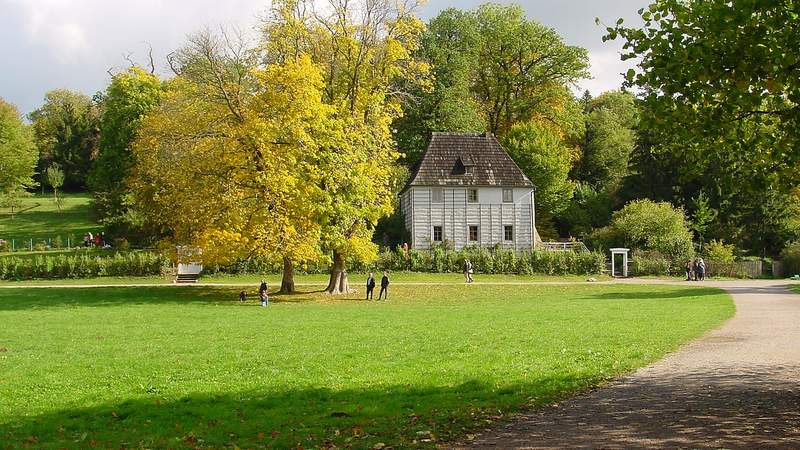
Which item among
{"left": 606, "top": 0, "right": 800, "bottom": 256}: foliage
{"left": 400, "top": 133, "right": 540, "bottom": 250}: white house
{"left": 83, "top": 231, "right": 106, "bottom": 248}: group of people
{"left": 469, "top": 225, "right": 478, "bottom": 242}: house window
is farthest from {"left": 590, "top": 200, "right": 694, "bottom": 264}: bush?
Result: {"left": 606, "top": 0, "right": 800, "bottom": 256}: foliage

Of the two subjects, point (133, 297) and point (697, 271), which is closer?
point (133, 297)

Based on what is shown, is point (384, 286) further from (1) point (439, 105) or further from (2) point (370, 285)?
(1) point (439, 105)

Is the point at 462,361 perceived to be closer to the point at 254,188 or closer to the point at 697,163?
the point at 697,163

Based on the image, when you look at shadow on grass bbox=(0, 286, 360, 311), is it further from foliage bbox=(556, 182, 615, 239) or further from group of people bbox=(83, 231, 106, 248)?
foliage bbox=(556, 182, 615, 239)

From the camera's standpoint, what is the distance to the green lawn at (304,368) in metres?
9.87

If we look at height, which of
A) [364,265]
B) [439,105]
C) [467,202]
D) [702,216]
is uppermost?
[439,105]

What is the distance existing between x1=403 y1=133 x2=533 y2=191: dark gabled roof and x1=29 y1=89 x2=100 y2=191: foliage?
54.7 meters

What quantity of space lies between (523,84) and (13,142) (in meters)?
55.1

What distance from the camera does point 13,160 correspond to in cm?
8069

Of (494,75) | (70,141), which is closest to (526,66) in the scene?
(494,75)

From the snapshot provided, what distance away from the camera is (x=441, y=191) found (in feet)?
198

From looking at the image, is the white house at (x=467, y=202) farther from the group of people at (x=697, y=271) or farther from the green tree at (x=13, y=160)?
the green tree at (x=13, y=160)

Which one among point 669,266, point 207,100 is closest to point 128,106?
point 207,100

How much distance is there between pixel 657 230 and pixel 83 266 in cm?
A: 3981
